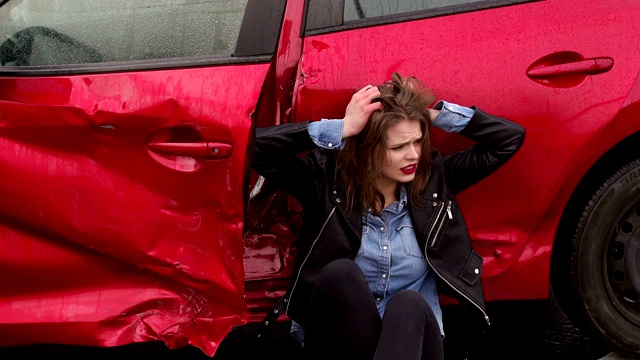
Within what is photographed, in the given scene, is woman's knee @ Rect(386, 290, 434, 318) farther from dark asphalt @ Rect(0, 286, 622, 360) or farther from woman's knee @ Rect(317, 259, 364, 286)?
dark asphalt @ Rect(0, 286, 622, 360)

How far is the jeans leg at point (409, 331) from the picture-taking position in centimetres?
242

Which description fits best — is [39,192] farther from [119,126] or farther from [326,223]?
[326,223]

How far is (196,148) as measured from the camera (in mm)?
2676

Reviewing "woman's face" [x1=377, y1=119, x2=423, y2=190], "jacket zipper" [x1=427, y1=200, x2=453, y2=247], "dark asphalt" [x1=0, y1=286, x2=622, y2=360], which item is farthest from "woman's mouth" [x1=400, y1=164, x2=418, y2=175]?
"dark asphalt" [x1=0, y1=286, x2=622, y2=360]

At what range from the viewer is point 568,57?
110 inches

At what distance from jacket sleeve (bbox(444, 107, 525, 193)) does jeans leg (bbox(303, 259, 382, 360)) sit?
0.44 m

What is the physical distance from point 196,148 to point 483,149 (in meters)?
0.84

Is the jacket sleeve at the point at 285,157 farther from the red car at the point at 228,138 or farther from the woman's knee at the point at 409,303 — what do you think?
the woman's knee at the point at 409,303

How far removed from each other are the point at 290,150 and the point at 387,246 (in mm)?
394

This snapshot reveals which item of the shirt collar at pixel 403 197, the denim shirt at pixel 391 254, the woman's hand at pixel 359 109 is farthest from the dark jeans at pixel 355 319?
the woman's hand at pixel 359 109

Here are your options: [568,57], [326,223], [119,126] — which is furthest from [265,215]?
[568,57]

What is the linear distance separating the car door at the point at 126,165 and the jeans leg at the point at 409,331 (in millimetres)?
505

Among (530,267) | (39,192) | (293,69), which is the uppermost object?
(293,69)

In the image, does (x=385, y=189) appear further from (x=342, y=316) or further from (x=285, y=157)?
(x=342, y=316)
